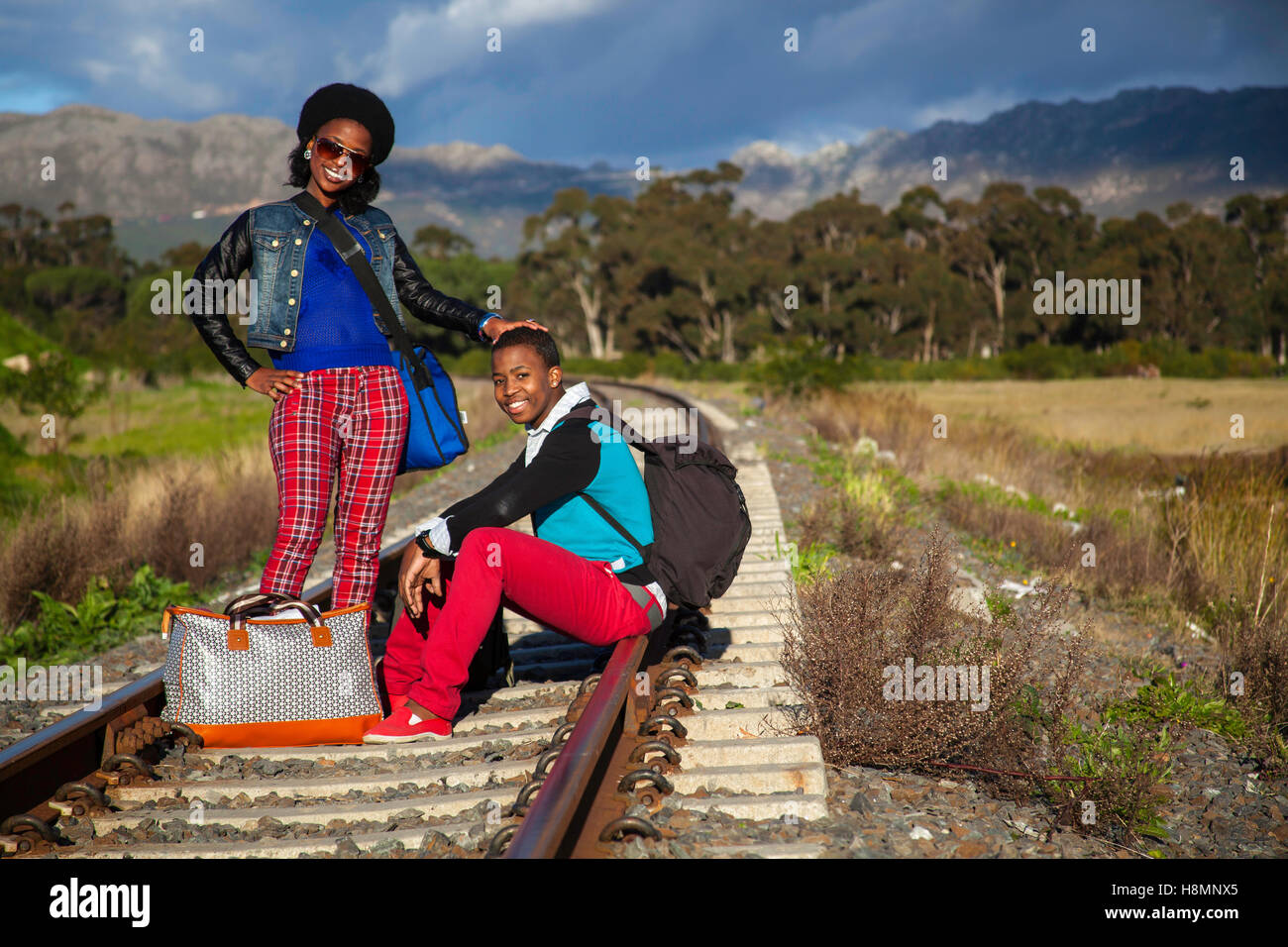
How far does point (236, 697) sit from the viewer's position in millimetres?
3459

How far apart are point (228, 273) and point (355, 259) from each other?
45 cm

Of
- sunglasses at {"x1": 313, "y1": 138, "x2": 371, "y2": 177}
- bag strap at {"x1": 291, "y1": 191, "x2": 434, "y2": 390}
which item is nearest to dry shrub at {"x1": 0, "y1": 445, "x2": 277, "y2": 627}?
bag strap at {"x1": 291, "y1": 191, "x2": 434, "y2": 390}

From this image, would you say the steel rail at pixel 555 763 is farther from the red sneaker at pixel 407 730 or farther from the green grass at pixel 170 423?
the green grass at pixel 170 423

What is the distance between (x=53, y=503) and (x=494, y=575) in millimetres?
5517

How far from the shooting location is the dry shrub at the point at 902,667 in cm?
334

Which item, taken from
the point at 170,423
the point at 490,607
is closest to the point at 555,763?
the point at 490,607

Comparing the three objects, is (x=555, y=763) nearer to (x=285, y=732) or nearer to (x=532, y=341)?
(x=285, y=732)

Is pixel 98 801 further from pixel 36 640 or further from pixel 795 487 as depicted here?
pixel 795 487

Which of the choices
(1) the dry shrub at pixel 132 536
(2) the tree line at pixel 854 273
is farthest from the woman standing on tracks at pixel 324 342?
(2) the tree line at pixel 854 273

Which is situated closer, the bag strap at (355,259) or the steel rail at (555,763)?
the steel rail at (555,763)

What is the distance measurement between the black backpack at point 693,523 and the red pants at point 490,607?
0.20m

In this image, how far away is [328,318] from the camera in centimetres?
372

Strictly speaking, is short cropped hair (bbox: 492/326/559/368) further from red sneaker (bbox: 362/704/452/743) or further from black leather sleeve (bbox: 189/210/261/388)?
red sneaker (bbox: 362/704/452/743)
